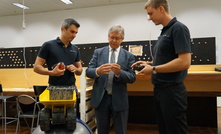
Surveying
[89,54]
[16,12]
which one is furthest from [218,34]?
[16,12]

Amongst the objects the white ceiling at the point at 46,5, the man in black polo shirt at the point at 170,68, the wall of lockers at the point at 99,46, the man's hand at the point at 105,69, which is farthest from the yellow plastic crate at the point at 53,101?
the white ceiling at the point at 46,5

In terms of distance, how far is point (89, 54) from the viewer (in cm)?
344

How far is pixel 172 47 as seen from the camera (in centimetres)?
125

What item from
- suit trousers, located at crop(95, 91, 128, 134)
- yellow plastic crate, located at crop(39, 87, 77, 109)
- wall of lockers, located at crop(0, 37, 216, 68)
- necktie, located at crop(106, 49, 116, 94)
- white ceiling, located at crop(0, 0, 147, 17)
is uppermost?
white ceiling, located at crop(0, 0, 147, 17)

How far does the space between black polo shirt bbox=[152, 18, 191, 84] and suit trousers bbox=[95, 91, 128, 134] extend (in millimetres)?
476

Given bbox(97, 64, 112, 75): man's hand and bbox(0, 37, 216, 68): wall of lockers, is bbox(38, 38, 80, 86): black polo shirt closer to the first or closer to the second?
bbox(97, 64, 112, 75): man's hand

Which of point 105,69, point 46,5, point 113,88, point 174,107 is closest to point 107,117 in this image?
point 113,88

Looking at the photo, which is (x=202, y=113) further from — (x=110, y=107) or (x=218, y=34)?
(x=218, y=34)

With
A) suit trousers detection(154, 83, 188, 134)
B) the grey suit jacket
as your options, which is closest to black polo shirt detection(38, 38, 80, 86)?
the grey suit jacket

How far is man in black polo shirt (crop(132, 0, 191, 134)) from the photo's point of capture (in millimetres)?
1168

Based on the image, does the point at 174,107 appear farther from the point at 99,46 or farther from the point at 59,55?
the point at 99,46

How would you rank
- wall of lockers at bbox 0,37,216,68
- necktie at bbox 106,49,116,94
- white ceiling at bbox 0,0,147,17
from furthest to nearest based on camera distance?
white ceiling at bbox 0,0,147,17 → wall of lockers at bbox 0,37,216,68 → necktie at bbox 106,49,116,94

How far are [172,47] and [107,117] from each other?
844 mm

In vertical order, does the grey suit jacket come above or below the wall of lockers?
below
